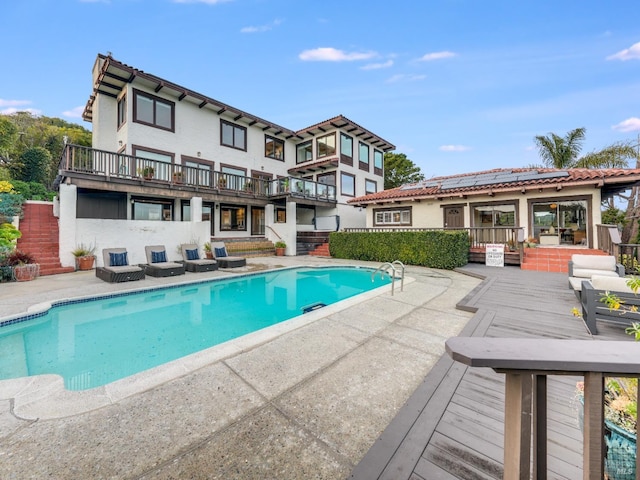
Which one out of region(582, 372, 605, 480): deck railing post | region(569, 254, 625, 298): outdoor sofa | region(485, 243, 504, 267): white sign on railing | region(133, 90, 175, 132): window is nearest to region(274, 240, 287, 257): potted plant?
region(133, 90, 175, 132): window

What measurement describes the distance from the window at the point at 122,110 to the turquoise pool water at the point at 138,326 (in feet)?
33.9

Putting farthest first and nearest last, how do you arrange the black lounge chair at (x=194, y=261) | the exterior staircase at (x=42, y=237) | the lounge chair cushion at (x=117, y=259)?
the black lounge chair at (x=194, y=261)
the exterior staircase at (x=42, y=237)
the lounge chair cushion at (x=117, y=259)

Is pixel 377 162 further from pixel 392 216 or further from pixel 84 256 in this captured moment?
pixel 84 256

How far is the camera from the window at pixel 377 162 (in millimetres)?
22859

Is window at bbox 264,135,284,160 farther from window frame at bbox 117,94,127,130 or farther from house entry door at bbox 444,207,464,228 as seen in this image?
house entry door at bbox 444,207,464,228

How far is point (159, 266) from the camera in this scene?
380 inches

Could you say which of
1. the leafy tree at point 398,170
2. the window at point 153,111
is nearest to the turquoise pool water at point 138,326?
the window at point 153,111

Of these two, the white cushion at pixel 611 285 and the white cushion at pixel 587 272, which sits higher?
the white cushion at pixel 611 285

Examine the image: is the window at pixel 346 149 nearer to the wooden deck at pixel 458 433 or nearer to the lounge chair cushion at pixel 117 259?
the lounge chair cushion at pixel 117 259

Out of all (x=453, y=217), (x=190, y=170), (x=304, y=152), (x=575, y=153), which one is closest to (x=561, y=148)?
(x=575, y=153)

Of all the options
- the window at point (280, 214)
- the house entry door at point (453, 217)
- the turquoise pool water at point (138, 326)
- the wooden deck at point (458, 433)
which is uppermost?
the window at point (280, 214)

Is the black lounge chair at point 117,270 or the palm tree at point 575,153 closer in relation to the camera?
the black lounge chair at point 117,270

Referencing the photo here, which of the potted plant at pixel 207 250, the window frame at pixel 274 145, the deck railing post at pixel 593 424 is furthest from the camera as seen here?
the window frame at pixel 274 145

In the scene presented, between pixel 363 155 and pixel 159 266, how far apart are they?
17028mm
